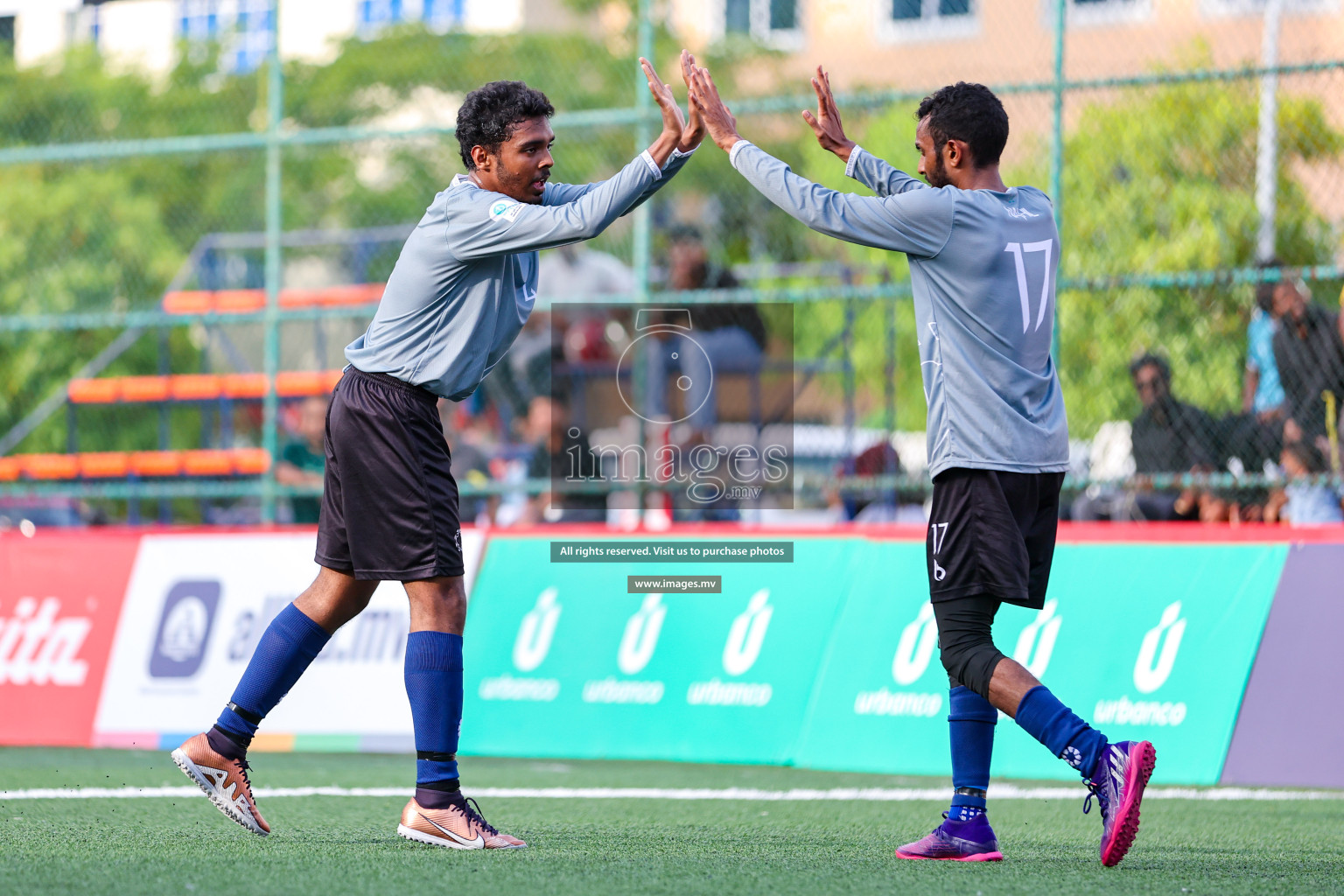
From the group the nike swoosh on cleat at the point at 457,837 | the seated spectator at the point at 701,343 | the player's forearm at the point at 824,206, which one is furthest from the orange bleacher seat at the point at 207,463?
the player's forearm at the point at 824,206

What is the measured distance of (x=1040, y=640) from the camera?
676cm

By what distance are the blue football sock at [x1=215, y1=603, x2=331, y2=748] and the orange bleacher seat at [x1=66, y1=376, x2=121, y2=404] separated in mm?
8113

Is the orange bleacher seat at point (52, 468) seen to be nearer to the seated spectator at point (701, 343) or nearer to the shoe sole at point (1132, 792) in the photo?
the seated spectator at point (701, 343)

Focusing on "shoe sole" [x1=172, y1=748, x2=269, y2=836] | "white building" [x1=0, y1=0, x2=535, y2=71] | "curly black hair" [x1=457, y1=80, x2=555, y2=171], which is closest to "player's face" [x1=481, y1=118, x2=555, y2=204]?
"curly black hair" [x1=457, y1=80, x2=555, y2=171]

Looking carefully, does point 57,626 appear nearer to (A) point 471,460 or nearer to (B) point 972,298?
(A) point 471,460

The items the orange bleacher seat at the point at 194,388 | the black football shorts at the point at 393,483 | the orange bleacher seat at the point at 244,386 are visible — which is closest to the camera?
the black football shorts at the point at 393,483

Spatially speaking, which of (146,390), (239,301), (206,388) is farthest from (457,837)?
(239,301)

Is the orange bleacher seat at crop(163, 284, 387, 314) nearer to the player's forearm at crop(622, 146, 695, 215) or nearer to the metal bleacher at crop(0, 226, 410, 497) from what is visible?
the metal bleacher at crop(0, 226, 410, 497)

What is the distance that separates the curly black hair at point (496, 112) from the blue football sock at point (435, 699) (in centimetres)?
141

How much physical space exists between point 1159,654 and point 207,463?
6.66 meters

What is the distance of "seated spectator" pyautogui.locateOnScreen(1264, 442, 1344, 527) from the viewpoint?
761 centimetres

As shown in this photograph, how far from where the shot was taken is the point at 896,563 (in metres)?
7.14

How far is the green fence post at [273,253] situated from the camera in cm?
927

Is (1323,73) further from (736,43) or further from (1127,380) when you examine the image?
(736,43)
